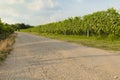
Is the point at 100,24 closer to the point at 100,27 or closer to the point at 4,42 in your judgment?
the point at 100,27

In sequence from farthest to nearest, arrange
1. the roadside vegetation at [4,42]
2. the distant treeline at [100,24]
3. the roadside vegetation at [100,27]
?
1. the distant treeline at [100,24]
2. the roadside vegetation at [100,27]
3. the roadside vegetation at [4,42]

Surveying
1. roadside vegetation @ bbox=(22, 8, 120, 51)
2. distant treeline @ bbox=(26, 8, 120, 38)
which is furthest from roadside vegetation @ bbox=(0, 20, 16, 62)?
distant treeline @ bbox=(26, 8, 120, 38)

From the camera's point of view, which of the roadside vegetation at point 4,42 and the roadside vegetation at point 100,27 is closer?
the roadside vegetation at point 4,42

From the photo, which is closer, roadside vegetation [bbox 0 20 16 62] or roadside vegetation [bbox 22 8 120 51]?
roadside vegetation [bbox 0 20 16 62]

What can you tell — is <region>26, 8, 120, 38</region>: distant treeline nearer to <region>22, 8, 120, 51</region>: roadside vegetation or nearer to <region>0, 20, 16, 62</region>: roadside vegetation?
<region>22, 8, 120, 51</region>: roadside vegetation

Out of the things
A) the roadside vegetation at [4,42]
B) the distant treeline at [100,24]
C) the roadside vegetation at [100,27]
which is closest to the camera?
the roadside vegetation at [4,42]

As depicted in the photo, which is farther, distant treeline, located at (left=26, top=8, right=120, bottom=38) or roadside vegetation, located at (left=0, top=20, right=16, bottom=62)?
distant treeline, located at (left=26, top=8, right=120, bottom=38)

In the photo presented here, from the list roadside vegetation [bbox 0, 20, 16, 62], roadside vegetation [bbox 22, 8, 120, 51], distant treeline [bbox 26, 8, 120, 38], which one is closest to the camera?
roadside vegetation [bbox 0, 20, 16, 62]

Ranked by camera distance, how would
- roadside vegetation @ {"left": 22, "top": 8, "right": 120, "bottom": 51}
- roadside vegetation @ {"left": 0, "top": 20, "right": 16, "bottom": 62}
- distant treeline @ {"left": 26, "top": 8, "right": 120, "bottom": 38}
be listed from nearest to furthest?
roadside vegetation @ {"left": 0, "top": 20, "right": 16, "bottom": 62}
roadside vegetation @ {"left": 22, "top": 8, "right": 120, "bottom": 51}
distant treeline @ {"left": 26, "top": 8, "right": 120, "bottom": 38}

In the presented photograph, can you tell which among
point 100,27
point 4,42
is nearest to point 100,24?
point 100,27

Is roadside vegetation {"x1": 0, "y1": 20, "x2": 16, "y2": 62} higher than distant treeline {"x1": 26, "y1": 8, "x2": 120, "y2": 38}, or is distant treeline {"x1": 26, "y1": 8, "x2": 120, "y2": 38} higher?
distant treeline {"x1": 26, "y1": 8, "x2": 120, "y2": 38}

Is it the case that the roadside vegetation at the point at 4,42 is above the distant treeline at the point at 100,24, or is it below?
below

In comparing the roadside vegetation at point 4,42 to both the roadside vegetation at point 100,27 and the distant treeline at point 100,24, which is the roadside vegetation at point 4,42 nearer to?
the roadside vegetation at point 100,27

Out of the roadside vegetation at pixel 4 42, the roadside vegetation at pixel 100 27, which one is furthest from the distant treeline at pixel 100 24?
the roadside vegetation at pixel 4 42
